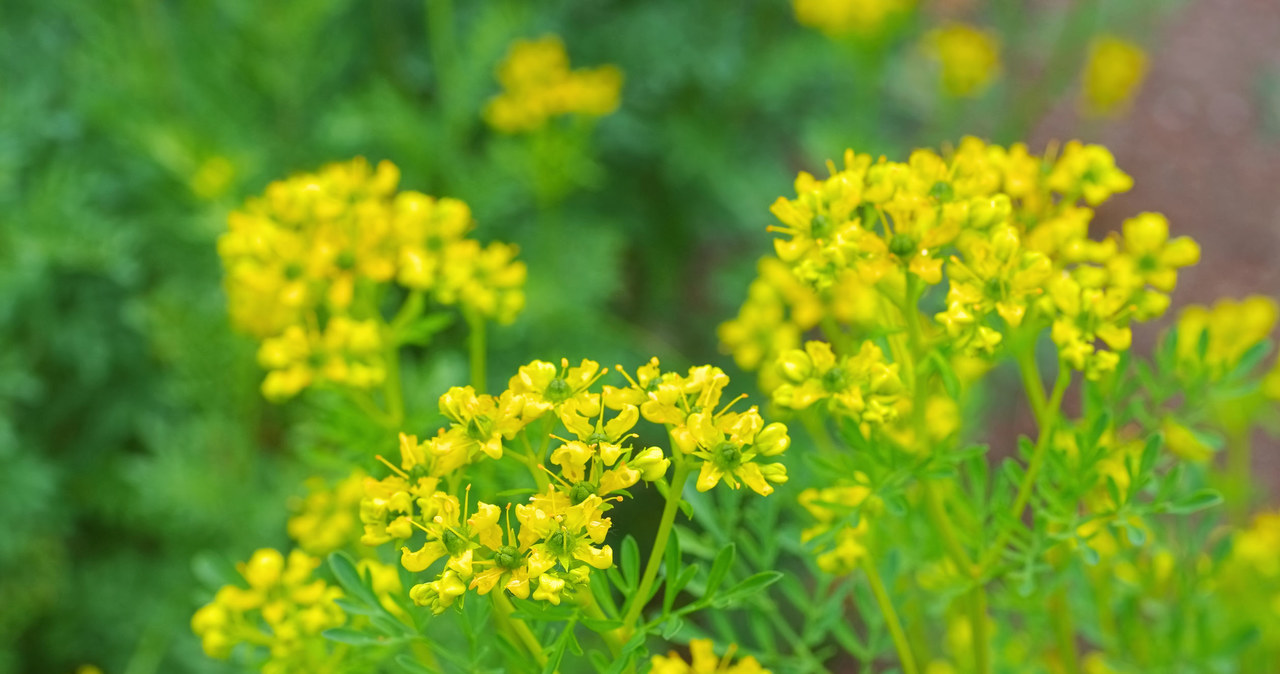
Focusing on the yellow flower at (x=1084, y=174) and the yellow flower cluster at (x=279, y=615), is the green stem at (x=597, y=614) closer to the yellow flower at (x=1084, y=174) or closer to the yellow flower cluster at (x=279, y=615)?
the yellow flower cluster at (x=279, y=615)

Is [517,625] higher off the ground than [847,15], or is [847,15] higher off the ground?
[847,15]

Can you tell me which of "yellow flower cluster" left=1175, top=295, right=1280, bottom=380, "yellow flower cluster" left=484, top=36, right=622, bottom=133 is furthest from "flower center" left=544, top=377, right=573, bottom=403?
"yellow flower cluster" left=484, top=36, right=622, bottom=133

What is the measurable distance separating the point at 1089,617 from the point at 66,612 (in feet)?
7.16

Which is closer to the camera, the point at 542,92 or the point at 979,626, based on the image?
the point at 979,626

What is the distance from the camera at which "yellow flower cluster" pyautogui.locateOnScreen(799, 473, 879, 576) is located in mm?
908

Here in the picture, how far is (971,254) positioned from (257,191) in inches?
82.0

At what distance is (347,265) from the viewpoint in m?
1.19

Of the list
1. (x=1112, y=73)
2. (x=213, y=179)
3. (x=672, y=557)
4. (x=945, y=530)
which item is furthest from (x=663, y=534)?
(x=1112, y=73)

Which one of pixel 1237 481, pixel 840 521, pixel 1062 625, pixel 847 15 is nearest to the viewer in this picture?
pixel 840 521

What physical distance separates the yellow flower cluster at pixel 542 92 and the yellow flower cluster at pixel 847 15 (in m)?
0.53

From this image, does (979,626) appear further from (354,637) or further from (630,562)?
(354,637)

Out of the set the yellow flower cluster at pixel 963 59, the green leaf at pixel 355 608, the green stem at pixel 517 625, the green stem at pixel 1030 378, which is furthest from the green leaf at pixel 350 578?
the yellow flower cluster at pixel 963 59

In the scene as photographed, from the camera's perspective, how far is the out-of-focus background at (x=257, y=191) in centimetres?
226

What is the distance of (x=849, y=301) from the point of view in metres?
1.44
